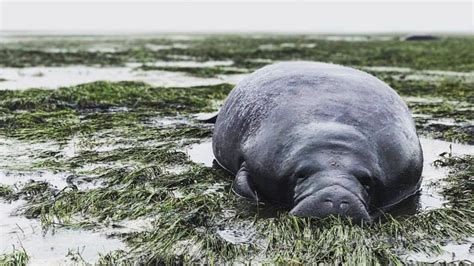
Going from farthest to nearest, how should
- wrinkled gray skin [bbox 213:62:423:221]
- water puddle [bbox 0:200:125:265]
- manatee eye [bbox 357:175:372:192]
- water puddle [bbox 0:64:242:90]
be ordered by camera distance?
water puddle [bbox 0:64:242:90], manatee eye [bbox 357:175:372:192], wrinkled gray skin [bbox 213:62:423:221], water puddle [bbox 0:200:125:265]

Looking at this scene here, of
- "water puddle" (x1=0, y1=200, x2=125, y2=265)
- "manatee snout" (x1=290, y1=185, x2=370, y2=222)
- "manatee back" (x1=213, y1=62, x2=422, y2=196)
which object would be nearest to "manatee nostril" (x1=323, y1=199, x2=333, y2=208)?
"manatee snout" (x1=290, y1=185, x2=370, y2=222)

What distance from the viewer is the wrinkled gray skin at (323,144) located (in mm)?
4676

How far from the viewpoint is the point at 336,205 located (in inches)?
175

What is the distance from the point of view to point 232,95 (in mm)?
6977

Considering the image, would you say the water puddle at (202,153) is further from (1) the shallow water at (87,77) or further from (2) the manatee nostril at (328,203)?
(1) the shallow water at (87,77)

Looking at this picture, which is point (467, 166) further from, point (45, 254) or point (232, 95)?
point (45, 254)

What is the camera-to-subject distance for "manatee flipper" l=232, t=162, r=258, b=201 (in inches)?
211

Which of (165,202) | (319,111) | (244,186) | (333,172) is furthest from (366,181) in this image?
(165,202)

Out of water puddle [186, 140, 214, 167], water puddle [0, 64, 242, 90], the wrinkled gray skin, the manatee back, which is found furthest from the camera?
water puddle [0, 64, 242, 90]

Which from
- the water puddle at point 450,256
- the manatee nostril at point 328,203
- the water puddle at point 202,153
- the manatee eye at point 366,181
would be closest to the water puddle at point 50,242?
the manatee nostril at point 328,203

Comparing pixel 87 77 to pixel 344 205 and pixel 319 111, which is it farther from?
pixel 344 205

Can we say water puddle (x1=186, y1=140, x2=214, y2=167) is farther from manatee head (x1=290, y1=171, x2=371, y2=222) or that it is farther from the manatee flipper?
manatee head (x1=290, y1=171, x2=371, y2=222)

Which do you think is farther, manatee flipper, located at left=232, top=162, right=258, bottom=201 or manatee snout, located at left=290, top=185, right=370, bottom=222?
manatee flipper, located at left=232, top=162, right=258, bottom=201

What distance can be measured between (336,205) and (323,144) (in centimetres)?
68
